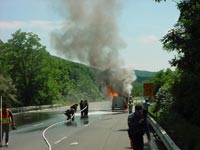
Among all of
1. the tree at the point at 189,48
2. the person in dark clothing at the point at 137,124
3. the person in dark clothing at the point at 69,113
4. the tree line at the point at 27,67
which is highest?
the tree line at the point at 27,67

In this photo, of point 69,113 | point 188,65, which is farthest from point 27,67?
point 188,65

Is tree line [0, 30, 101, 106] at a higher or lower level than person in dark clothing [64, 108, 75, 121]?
higher

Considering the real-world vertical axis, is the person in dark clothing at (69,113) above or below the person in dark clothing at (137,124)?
above

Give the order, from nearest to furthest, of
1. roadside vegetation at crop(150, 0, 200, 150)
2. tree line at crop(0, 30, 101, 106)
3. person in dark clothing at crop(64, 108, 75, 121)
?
1. roadside vegetation at crop(150, 0, 200, 150)
2. person in dark clothing at crop(64, 108, 75, 121)
3. tree line at crop(0, 30, 101, 106)

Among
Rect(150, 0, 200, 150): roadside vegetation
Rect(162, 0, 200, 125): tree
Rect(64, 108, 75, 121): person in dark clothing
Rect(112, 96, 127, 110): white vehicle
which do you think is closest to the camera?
Rect(150, 0, 200, 150): roadside vegetation

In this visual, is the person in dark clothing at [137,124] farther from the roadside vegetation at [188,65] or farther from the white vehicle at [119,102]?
the white vehicle at [119,102]

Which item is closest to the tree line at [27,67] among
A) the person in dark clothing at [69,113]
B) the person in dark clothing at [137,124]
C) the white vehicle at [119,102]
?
the white vehicle at [119,102]

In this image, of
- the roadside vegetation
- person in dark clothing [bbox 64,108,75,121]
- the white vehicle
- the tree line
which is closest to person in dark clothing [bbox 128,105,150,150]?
the roadside vegetation

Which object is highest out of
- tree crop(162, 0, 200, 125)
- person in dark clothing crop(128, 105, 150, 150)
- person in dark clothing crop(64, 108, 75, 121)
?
tree crop(162, 0, 200, 125)

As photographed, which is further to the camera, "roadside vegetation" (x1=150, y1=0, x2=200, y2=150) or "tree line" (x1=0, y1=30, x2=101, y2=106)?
"tree line" (x1=0, y1=30, x2=101, y2=106)

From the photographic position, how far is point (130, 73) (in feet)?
241

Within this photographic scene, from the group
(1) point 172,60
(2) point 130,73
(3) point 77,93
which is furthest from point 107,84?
(3) point 77,93

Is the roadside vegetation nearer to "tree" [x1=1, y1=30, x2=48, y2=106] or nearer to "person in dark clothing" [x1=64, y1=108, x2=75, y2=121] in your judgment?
"person in dark clothing" [x1=64, y1=108, x2=75, y2=121]

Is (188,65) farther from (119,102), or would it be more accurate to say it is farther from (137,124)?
(119,102)
